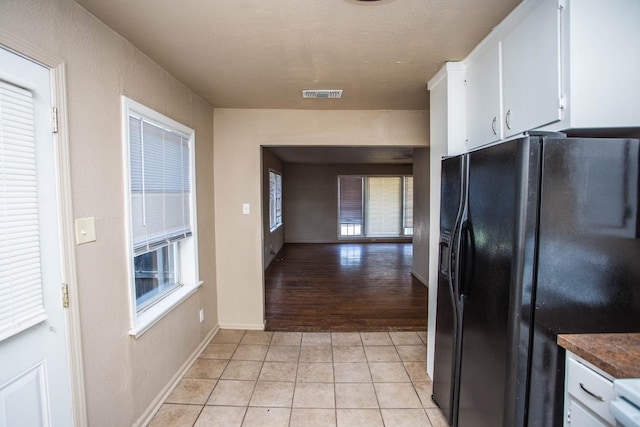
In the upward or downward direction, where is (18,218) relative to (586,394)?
upward

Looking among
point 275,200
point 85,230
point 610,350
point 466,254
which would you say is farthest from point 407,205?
point 85,230

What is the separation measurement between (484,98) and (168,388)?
291 cm

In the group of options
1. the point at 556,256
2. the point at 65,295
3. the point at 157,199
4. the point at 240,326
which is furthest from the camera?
the point at 240,326

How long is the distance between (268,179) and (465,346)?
508 centimetres

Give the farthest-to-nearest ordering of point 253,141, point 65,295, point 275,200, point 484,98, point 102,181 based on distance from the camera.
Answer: point 275,200 → point 253,141 → point 484,98 → point 102,181 → point 65,295

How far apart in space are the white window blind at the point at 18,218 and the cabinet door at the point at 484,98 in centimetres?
221

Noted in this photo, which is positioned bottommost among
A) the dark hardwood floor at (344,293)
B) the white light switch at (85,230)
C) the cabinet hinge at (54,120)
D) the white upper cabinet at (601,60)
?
the dark hardwood floor at (344,293)

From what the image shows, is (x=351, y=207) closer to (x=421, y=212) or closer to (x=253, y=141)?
(x=421, y=212)

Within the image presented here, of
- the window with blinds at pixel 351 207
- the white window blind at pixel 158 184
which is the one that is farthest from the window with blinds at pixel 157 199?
the window with blinds at pixel 351 207

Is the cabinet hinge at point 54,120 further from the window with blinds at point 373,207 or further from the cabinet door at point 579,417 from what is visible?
the window with blinds at point 373,207

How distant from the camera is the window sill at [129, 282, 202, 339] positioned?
1795mm

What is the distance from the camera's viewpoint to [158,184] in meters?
2.06

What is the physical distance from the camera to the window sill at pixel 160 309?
1.79 m

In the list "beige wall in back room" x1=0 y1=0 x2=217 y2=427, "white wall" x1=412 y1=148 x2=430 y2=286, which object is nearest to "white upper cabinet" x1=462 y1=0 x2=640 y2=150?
"beige wall in back room" x1=0 y1=0 x2=217 y2=427
